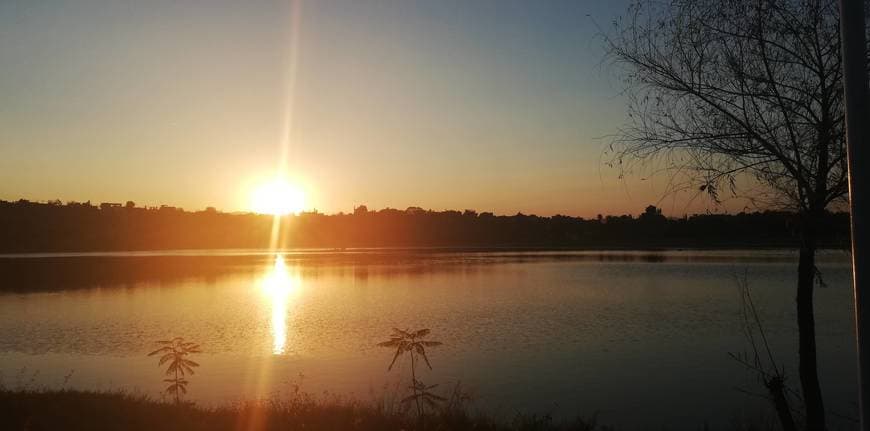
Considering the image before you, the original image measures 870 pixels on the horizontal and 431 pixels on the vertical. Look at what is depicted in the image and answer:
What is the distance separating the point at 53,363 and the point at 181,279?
41129mm

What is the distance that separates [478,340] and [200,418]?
14286mm

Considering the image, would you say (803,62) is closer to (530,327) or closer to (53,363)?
(530,327)

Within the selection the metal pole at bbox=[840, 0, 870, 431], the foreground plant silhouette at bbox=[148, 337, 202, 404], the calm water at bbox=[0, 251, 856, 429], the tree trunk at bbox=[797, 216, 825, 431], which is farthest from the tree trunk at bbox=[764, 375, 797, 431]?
the foreground plant silhouette at bbox=[148, 337, 202, 404]

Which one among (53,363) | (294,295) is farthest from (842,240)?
(294,295)

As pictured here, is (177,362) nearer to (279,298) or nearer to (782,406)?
(782,406)

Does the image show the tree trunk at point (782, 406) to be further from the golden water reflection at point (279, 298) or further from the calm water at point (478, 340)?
the golden water reflection at point (279, 298)

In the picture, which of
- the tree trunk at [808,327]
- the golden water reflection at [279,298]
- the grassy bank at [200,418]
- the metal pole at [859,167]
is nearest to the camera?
the metal pole at [859,167]

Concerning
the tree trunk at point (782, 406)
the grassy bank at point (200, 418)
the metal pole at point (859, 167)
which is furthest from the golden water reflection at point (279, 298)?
the metal pole at point (859, 167)

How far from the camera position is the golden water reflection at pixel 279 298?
26016mm

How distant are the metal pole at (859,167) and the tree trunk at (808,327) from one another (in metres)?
4.36

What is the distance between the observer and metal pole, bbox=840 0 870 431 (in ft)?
15.5

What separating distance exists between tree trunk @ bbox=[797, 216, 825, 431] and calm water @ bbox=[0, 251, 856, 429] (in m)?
1.11

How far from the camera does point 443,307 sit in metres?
35.7

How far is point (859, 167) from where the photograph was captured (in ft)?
15.8
